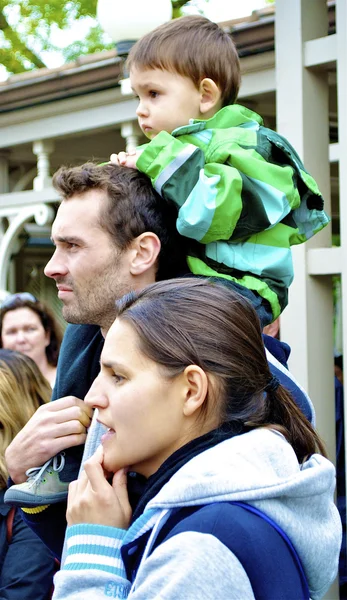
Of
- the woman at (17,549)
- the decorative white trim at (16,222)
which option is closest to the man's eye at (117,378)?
the woman at (17,549)

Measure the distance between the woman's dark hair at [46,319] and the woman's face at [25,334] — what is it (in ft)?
0.08

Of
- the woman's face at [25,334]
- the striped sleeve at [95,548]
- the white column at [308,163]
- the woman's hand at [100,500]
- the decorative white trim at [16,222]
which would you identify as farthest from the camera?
the decorative white trim at [16,222]

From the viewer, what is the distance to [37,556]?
127 inches

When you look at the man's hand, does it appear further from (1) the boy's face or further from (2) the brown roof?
(2) the brown roof

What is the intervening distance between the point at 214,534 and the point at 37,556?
1.79 m

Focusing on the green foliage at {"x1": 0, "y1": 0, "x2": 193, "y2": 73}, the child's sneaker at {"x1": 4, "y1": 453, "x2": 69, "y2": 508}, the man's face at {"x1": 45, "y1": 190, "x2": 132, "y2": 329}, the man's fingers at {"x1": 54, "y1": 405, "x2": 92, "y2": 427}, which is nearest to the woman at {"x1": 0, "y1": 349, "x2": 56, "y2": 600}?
the child's sneaker at {"x1": 4, "y1": 453, "x2": 69, "y2": 508}

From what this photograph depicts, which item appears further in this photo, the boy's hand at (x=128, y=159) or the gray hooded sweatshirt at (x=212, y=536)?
the boy's hand at (x=128, y=159)

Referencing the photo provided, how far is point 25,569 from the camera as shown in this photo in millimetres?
3189

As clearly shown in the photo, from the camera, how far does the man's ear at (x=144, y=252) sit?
7.84 feet

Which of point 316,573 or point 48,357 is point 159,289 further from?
point 48,357

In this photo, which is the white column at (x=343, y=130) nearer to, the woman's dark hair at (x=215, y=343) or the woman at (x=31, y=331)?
the woman's dark hair at (x=215, y=343)

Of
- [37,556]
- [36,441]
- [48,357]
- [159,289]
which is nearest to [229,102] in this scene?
[159,289]

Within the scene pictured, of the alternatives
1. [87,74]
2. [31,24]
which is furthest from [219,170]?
[31,24]

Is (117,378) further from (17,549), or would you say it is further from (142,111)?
(17,549)
